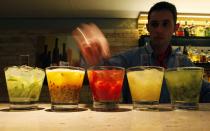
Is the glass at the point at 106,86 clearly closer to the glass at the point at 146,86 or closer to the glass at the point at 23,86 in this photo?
the glass at the point at 146,86

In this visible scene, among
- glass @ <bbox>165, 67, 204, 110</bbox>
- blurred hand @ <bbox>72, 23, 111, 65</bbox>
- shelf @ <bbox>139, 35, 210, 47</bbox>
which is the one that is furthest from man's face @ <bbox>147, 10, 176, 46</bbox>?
shelf @ <bbox>139, 35, 210, 47</bbox>

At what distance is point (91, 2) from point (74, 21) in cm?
93

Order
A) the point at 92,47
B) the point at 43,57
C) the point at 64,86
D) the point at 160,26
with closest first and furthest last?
the point at 64,86
the point at 92,47
the point at 160,26
the point at 43,57

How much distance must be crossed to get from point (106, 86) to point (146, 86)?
137 millimetres

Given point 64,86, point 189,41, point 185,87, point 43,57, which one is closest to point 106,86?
point 64,86

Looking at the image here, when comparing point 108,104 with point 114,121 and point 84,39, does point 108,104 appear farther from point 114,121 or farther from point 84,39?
point 84,39

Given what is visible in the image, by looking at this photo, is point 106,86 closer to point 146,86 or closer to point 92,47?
point 146,86

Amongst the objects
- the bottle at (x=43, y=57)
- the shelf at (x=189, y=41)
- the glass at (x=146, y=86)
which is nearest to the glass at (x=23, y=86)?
the glass at (x=146, y=86)

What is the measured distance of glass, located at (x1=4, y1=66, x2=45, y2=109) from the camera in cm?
103

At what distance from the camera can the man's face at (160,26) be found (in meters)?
2.22

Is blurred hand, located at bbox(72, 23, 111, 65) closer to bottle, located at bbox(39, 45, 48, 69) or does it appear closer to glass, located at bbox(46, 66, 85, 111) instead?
glass, located at bbox(46, 66, 85, 111)

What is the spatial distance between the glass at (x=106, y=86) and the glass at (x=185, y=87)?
0.20 metres

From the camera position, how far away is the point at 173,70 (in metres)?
1.10

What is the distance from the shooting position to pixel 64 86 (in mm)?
1000
